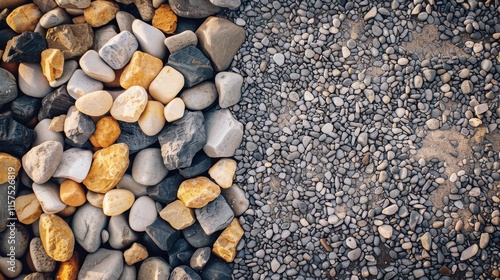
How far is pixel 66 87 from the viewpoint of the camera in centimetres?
302

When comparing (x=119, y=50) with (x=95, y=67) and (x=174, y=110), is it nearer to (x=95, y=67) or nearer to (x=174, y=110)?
(x=95, y=67)

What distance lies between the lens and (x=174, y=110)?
2.97m

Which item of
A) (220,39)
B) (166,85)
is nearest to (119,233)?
(166,85)

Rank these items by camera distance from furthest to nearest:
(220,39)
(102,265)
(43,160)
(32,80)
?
(220,39), (32,80), (102,265), (43,160)

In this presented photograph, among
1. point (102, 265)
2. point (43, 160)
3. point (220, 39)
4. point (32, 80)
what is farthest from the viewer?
point (220, 39)

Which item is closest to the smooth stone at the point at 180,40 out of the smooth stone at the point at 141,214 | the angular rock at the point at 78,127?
the angular rock at the point at 78,127

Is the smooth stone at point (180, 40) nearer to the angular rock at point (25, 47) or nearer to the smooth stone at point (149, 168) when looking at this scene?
the smooth stone at point (149, 168)

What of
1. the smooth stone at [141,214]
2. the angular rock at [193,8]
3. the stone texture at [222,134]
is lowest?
the smooth stone at [141,214]

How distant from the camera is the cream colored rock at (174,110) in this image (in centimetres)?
297

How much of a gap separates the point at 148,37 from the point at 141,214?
1.29 m

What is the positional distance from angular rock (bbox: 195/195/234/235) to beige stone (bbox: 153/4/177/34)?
1362 millimetres

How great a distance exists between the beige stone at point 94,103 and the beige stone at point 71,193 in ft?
1.68

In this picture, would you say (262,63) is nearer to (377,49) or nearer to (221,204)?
(377,49)

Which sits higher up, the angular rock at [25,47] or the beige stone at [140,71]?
Result: the angular rock at [25,47]
